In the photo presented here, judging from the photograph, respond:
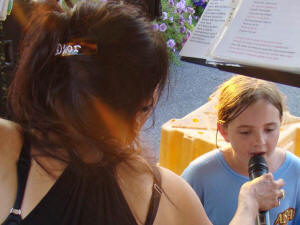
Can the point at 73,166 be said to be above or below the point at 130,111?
below

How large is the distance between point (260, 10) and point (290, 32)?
0.09 metres

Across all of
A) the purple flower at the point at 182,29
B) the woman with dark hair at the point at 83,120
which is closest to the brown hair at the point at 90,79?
the woman with dark hair at the point at 83,120

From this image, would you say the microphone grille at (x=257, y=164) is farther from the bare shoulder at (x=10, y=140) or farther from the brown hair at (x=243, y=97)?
the bare shoulder at (x=10, y=140)

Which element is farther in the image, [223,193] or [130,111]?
[223,193]

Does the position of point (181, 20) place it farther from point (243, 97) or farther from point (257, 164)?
point (257, 164)

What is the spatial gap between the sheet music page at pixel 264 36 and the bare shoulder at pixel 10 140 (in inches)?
18.5

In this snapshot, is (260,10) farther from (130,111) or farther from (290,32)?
(130,111)

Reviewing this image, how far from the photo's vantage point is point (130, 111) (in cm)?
88

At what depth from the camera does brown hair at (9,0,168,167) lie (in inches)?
32.2

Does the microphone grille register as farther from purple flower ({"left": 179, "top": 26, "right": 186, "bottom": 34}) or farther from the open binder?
purple flower ({"left": 179, "top": 26, "right": 186, "bottom": 34})

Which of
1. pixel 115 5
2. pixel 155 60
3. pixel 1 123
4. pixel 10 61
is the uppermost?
pixel 115 5

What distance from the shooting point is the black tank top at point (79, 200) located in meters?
0.79

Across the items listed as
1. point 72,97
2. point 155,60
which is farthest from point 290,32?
point 72,97

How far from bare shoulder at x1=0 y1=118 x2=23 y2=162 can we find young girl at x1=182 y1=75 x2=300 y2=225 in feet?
2.89
